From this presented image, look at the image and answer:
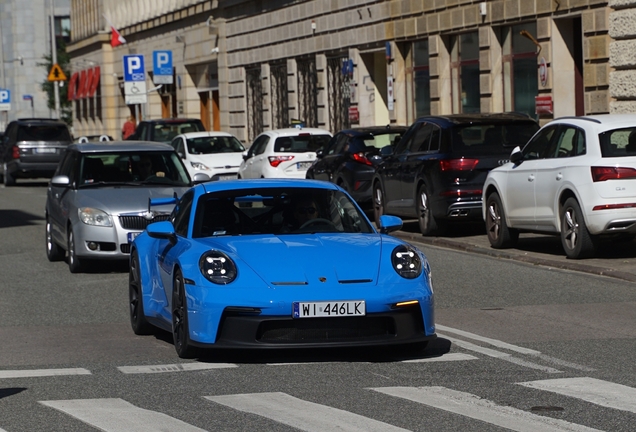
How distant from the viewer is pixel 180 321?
945 centimetres

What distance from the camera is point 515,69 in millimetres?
29578

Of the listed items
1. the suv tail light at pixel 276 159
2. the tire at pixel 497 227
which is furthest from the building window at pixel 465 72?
the tire at pixel 497 227

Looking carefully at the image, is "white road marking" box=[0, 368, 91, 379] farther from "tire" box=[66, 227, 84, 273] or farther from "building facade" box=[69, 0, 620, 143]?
"building facade" box=[69, 0, 620, 143]

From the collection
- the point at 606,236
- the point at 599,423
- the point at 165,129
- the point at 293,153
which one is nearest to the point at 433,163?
the point at 606,236

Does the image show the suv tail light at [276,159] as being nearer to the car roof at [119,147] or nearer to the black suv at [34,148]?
the car roof at [119,147]

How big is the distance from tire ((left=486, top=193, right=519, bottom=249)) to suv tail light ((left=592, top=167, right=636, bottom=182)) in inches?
97.8

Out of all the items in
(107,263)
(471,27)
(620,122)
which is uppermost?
(471,27)

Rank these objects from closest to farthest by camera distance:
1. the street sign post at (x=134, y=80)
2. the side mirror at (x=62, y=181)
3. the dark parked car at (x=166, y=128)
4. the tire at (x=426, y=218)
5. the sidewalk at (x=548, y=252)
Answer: the sidewalk at (x=548, y=252) < the side mirror at (x=62, y=181) < the tire at (x=426, y=218) < the dark parked car at (x=166, y=128) < the street sign post at (x=134, y=80)

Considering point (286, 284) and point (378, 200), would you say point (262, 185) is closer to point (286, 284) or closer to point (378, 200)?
point (286, 284)

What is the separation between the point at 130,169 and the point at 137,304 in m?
6.05

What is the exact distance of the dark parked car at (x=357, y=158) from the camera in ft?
76.4

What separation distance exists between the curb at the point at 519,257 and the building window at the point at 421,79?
13.9 m

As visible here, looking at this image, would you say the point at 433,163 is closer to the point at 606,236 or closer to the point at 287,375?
→ the point at 606,236

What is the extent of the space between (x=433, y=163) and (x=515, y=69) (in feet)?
35.6
